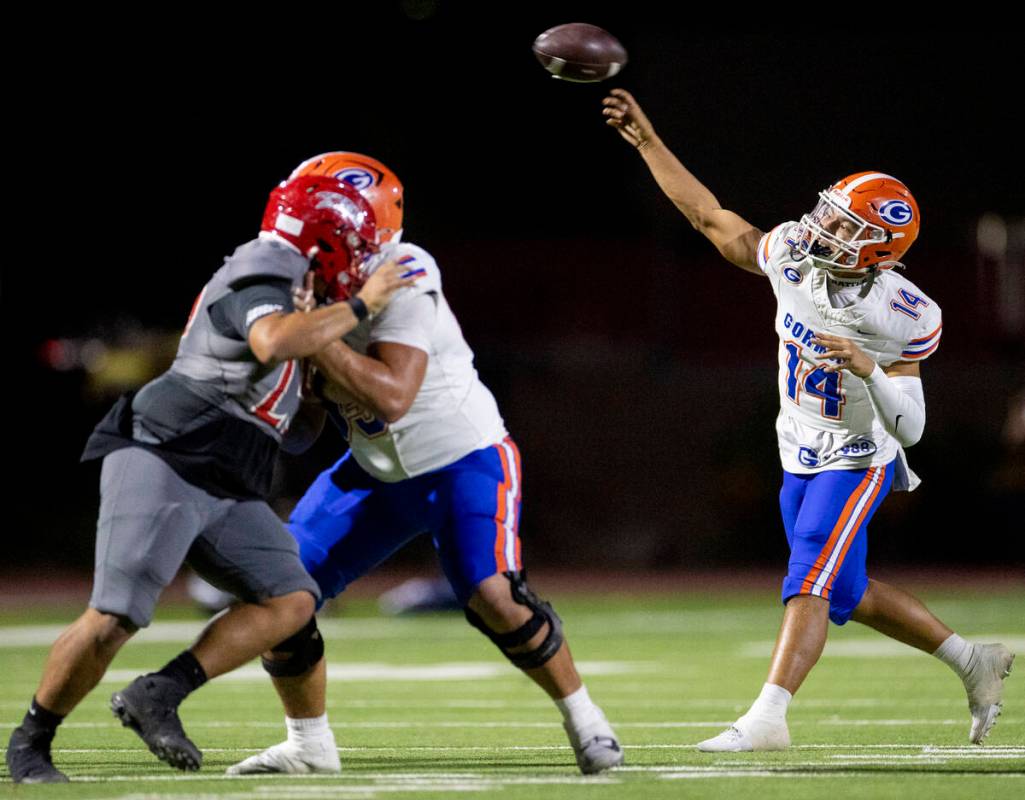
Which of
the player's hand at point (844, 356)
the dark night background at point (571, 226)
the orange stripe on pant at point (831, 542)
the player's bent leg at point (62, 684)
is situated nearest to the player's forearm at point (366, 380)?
the player's bent leg at point (62, 684)

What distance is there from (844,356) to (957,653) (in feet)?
4.28

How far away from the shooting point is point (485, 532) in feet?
17.1

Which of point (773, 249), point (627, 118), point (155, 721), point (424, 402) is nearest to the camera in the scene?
point (155, 721)

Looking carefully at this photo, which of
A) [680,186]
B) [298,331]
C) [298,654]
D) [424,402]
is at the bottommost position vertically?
[298,654]

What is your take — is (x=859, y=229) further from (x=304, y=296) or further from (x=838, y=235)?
(x=304, y=296)

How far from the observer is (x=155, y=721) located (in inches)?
188

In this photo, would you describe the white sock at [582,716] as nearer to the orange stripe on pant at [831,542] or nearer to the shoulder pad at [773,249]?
the orange stripe on pant at [831,542]

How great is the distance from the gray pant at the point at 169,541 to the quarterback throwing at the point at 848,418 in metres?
1.79

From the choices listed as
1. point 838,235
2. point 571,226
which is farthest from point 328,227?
point 571,226

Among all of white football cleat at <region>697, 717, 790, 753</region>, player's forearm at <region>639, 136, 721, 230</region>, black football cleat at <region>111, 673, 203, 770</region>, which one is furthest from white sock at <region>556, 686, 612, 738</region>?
player's forearm at <region>639, 136, 721, 230</region>

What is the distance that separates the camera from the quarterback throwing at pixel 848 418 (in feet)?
19.8

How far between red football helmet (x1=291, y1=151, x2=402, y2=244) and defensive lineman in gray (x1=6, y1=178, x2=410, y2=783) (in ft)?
0.77

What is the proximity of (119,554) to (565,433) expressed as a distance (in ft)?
51.1

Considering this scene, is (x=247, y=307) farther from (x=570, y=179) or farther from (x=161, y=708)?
(x=570, y=179)
